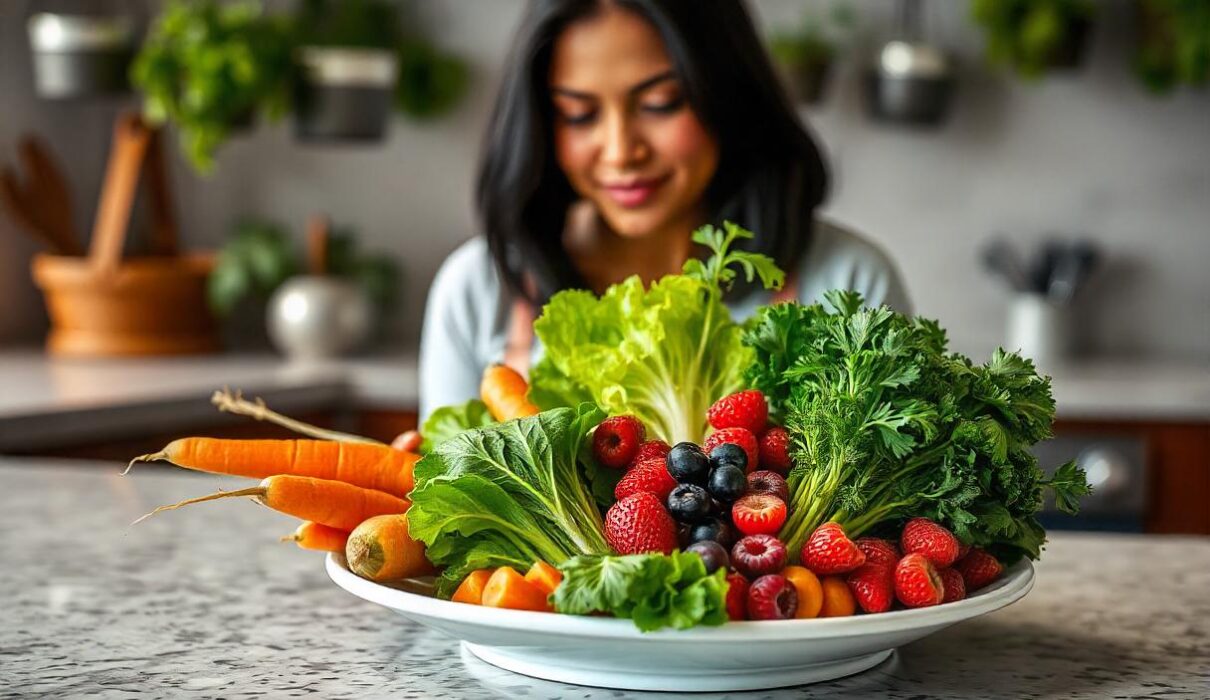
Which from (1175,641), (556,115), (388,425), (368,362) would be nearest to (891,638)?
(1175,641)

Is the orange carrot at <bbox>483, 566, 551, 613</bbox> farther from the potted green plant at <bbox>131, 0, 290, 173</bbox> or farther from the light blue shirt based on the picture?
the potted green plant at <bbox>131, 0, 290, 173</bbox>

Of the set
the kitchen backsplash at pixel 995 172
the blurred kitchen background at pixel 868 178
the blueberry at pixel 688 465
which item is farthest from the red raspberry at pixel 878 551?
the kitchen backsplash at pixel 995 172

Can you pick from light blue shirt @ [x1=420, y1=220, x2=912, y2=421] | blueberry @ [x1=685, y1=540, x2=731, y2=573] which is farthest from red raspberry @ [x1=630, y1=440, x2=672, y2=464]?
light blue shirt @ [x1=420, y1=220, x2=912, y2=421]

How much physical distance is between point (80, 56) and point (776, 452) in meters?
2.43

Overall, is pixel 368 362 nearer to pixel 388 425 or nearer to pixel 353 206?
pixel 388 425

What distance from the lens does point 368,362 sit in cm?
309

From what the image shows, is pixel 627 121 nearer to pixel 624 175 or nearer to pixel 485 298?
pixel 624 175

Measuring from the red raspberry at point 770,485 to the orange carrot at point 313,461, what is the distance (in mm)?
281

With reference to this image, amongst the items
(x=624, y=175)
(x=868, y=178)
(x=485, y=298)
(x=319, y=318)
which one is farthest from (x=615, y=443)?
(x=868, y=178)

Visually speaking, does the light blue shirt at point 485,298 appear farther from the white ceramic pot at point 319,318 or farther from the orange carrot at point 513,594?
the white ceramic pot at point 319,318

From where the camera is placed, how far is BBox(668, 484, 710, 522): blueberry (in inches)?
33.8

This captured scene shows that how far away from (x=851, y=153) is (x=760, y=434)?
2418 millimetres

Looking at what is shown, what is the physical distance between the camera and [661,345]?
1.06 metres

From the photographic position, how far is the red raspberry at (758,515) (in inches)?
33.9
